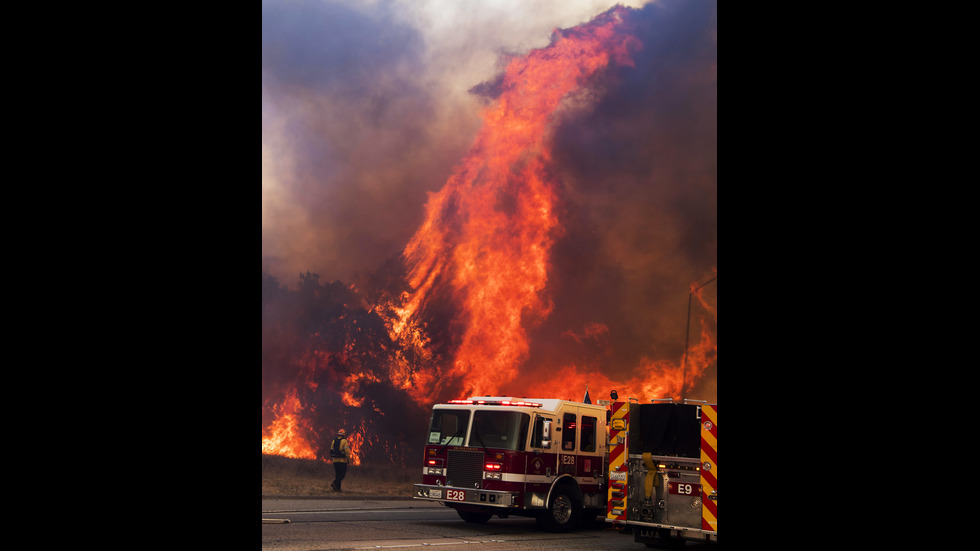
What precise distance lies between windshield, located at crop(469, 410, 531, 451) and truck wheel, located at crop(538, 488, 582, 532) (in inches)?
49.0

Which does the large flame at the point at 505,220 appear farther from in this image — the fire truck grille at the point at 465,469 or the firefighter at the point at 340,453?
the fire truck grille at the point at 465,469

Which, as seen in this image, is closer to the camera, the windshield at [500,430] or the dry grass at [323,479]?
the windshield at [500,430]

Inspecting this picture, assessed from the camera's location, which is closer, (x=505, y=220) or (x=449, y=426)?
(x=449, y=426)

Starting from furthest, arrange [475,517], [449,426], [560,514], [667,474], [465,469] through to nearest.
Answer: [475,517] → [449,426] → [560,514] → [465,469] → [667,474]

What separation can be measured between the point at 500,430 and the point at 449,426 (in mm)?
1105

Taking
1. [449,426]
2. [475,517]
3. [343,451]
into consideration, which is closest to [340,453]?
[343,451]

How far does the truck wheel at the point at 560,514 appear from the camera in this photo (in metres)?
14.7

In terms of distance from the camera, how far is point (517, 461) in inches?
568

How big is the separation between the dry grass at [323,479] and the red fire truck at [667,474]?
11382 mm

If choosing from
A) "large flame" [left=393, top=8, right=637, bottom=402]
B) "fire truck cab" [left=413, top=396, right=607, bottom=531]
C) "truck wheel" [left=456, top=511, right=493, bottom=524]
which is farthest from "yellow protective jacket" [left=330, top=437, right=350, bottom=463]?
"large flame" [left=393, top=8, right=637, bottom=402]

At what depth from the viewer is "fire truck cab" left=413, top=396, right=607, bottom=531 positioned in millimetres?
14422

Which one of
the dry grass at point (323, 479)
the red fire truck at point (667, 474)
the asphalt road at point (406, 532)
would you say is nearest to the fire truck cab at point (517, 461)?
the asphalt road at point (406, 532)

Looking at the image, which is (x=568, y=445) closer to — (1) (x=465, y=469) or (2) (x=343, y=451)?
(1) (x=465, y=469)
